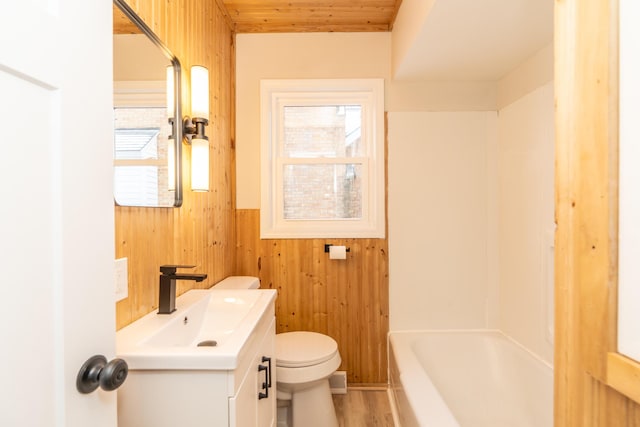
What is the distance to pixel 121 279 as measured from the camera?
111cm

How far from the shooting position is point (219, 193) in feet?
6.86

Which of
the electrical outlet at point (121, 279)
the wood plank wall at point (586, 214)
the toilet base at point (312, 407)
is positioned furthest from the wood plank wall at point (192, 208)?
the wood plank wall at point (586, 214)

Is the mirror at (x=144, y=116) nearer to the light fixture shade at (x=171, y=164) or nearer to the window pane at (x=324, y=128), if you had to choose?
the light fixture shade at (x=171, y=164)

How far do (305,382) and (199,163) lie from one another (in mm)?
1246

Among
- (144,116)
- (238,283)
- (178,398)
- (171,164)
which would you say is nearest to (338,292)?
(238,283)

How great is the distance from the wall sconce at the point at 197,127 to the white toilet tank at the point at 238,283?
0.65 meters

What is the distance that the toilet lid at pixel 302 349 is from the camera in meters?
1.75

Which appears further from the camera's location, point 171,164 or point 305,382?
point 305,382

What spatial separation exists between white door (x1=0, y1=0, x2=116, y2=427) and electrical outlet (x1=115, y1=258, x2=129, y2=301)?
1.67ft

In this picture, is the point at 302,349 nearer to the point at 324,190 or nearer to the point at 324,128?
the point at 324,190

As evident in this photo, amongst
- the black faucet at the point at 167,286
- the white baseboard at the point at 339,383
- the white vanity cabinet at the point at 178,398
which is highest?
the black faucet at the point at 167,286

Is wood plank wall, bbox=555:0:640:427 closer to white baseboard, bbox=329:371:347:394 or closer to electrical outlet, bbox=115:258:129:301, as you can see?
electrical outlet, bbox=115:258:129:301

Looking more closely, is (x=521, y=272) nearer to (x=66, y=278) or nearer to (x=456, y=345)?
(x=456, y=345)

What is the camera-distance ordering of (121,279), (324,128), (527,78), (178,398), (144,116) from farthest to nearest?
(324,128)
(527,78)
(144,116)
(121,279)
(178,398)
